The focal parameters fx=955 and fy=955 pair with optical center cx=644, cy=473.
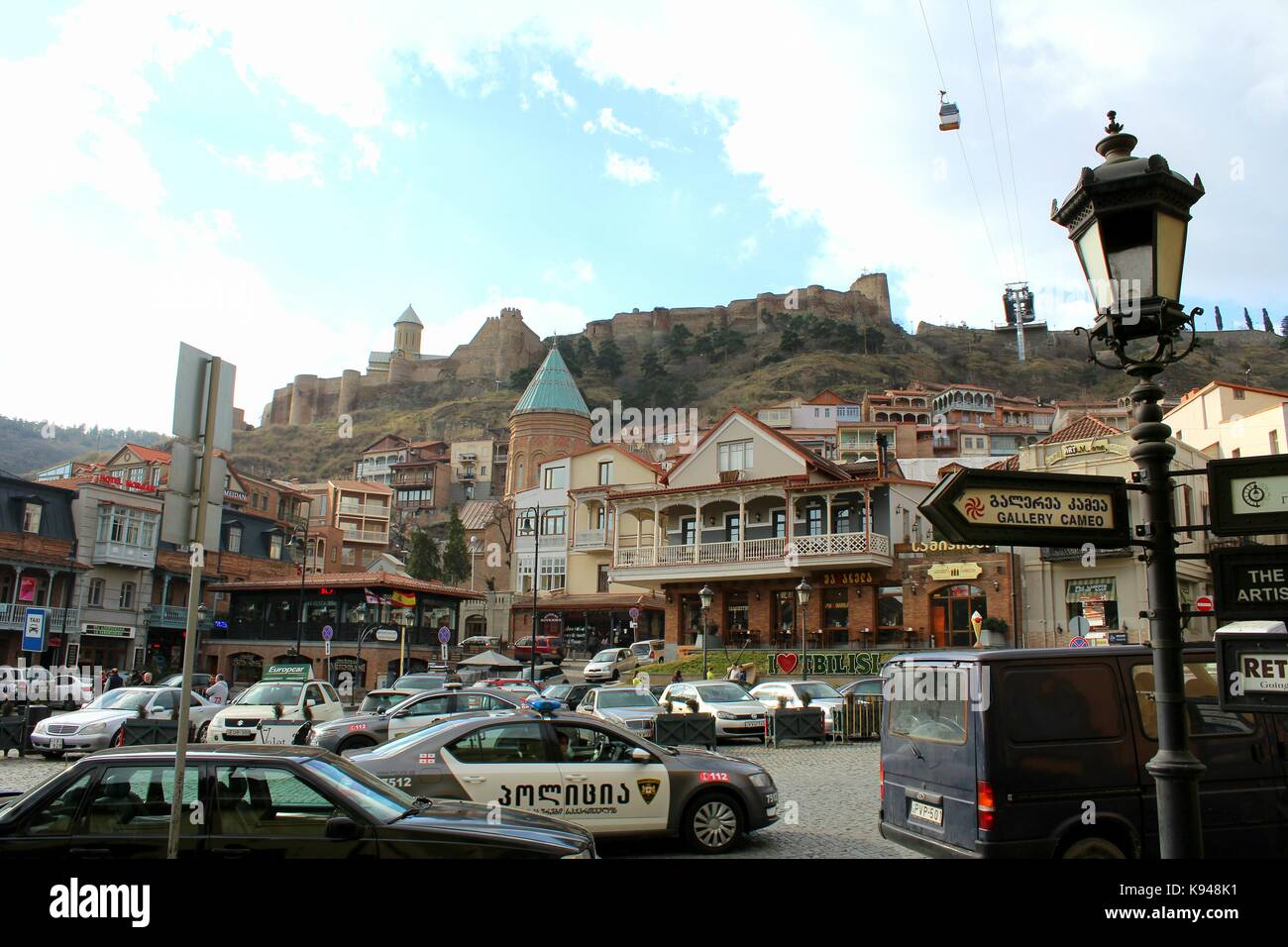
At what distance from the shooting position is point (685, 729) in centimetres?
1867

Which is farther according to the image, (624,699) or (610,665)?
(610,665)

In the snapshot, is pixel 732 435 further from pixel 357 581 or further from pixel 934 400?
pixel 934 400

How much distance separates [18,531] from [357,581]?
15615 mm

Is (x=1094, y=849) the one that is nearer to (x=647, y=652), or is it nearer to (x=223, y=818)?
(x=223, y=818)

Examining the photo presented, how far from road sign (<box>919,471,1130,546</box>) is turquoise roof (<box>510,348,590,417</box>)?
2529 inches

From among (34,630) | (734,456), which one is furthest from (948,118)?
(34,630)

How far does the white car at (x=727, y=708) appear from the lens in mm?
21644

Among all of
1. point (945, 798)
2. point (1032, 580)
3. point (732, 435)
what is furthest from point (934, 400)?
point (945, 798)

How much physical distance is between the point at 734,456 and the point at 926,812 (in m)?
37.8

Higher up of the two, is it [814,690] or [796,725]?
[814,690]

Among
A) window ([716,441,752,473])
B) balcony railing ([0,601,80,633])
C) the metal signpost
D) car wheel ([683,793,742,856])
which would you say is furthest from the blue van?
balcony railing ([0,601,80,633])

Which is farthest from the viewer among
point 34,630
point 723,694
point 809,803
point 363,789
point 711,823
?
point 34,630

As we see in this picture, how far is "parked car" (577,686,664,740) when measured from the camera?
1994 centimetres

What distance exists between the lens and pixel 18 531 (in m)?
44.8
